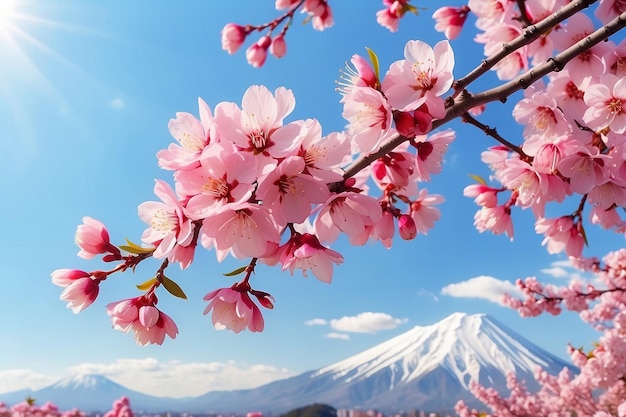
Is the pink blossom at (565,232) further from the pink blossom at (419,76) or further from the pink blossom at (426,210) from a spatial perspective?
the pink blossom at (419,76)

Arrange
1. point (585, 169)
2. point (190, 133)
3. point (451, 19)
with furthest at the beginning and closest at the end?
point (451, 19) → point (585, 169) → point (190, 133)

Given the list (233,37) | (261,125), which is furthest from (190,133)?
(233,37)

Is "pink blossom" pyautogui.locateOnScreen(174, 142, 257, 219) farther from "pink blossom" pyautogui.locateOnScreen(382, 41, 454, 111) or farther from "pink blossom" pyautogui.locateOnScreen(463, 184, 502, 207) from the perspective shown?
"pink blossom" pyautogui.locateOnScreen(463, 184, 502, 207)

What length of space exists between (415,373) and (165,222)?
375ft

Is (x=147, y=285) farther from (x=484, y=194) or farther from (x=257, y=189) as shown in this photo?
(x=484, y=194)

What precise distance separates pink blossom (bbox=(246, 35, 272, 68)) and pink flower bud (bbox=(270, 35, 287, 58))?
0.36ft

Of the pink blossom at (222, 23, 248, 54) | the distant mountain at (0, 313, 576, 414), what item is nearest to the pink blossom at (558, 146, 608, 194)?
the pink blossom at (222, 23, 248, 54)

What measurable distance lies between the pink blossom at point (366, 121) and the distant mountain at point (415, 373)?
70.8 m

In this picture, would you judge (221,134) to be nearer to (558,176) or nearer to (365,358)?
(558,176)

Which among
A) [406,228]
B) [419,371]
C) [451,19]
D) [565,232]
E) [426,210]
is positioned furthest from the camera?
[419,371]

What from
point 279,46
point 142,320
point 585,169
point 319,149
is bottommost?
point 142,320

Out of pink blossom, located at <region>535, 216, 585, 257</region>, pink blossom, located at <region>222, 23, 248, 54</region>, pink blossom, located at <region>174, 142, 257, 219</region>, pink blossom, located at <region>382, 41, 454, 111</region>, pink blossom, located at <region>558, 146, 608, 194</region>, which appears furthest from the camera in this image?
pink blossom, located at <region>222, 23, 248, 54</region>

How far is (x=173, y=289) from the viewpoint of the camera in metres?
0.94

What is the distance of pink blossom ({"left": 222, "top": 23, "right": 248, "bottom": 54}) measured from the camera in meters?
3.45
